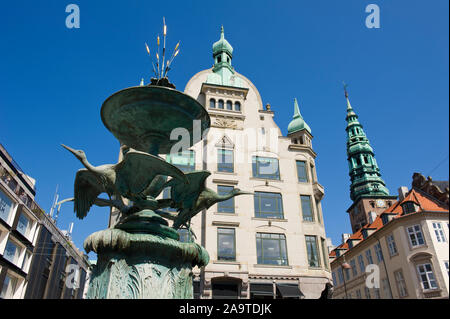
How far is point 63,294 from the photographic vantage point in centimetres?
4981

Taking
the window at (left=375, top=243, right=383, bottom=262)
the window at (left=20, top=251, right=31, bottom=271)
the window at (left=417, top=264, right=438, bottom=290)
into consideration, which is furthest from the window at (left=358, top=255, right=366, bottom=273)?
the window at (left=20, top=251, right=31, bottom=271)

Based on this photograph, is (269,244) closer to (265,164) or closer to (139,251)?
(265,164)

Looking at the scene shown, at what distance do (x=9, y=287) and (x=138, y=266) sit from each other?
35.6 meters

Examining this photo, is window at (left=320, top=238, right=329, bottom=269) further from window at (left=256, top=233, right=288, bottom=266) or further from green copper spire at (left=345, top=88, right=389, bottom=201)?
green copper spire at (left=345, top=88, right=389, bottom=201)

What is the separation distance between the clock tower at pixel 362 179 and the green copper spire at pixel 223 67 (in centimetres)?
4664

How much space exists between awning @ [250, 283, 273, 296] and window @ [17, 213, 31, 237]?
25.6 metres

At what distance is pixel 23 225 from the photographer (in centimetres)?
3731

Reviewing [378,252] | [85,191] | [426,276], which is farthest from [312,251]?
[85,191]

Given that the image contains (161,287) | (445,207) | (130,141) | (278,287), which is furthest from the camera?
(278,287)

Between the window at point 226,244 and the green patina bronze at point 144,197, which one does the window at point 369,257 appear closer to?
the window at point 226,244

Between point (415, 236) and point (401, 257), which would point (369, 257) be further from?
point (415, 236)

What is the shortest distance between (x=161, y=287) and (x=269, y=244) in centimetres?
2156
